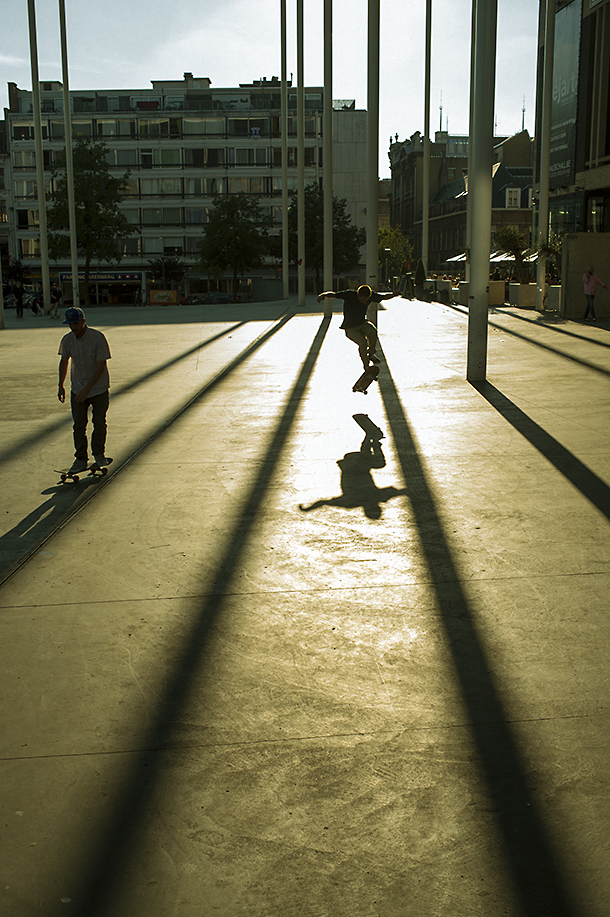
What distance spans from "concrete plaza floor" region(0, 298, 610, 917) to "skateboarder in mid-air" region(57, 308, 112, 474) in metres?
0.40

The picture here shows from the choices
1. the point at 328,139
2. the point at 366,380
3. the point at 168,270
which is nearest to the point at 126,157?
the point at 168,270

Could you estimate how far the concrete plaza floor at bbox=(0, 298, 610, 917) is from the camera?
281 cm

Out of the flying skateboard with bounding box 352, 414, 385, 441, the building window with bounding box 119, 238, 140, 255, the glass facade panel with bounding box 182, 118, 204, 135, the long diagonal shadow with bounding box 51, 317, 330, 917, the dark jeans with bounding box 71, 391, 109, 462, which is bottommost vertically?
the long diagonal shadow with bounding box 51, 317, 330, 917

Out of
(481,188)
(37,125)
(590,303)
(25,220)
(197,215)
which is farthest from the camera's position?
(25,220)

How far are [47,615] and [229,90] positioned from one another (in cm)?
9069

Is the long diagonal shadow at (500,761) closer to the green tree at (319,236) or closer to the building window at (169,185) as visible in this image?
the green tree at (319,236)

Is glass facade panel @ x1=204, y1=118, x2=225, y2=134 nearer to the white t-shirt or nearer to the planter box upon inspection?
the planter box

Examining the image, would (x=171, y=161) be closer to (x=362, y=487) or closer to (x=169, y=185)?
(x=169, y=185)

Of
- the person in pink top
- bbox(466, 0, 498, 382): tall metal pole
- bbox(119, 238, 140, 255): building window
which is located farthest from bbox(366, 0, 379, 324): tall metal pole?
bbox(119, 238, 140, 255): building window

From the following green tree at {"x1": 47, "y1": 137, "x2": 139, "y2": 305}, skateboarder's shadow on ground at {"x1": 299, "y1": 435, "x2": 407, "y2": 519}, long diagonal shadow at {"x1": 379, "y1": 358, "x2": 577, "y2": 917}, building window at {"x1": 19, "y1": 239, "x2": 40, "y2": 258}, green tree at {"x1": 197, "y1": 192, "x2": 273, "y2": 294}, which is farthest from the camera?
building window at {"x1": 19, "y1": 239, "x2": 40, "y2": 258}

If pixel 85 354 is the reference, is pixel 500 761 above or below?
below

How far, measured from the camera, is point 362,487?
25.6 feet

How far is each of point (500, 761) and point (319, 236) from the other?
7440 cm

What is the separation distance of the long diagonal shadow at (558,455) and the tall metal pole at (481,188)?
1763 mm
